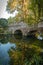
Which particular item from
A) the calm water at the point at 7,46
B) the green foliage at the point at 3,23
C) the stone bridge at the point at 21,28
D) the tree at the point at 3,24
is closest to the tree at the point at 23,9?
the calm water at the point at 7,46

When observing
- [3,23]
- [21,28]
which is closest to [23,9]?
[21,28]

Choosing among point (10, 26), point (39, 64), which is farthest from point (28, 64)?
point (10, 26)

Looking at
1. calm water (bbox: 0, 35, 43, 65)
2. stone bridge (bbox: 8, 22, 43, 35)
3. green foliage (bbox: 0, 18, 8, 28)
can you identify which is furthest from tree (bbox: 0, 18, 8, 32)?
calm water (bbox: 0, 35, 43, 65)

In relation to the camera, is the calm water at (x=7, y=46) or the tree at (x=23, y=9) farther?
the tree at (x=23, y=9)

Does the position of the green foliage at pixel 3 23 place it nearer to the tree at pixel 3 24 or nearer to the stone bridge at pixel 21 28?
the tree at pixel 3 24

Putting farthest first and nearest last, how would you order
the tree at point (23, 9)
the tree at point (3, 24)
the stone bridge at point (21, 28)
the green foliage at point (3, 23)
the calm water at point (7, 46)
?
the green foliage at point (3, 23)
the tree at point (3, 24)
the stone bridge at point (21, 28)
the tree at point (23, 9)
the calm water at point (7, 46)

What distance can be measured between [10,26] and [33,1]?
21.1 metres

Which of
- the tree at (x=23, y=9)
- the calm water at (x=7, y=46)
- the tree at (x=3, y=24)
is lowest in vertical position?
the tree at (x=3, y=24)

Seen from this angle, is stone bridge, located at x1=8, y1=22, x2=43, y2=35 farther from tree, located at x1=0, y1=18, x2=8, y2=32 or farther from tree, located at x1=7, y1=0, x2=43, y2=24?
tree, located at x1=7, y1=0, x2=43, y2=24

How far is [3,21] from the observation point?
146 ft

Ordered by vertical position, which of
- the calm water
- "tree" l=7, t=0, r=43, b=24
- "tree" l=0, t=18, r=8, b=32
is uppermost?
"tree" l=7, t=0, r=43, b=24

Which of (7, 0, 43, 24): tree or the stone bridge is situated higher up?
(7, 0, 43, 24): tree

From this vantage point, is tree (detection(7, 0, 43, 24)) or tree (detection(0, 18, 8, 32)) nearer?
tree (detection(7, 0, 43, 24))

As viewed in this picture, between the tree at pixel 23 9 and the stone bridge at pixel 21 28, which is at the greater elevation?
the tree at pixel 23 9
